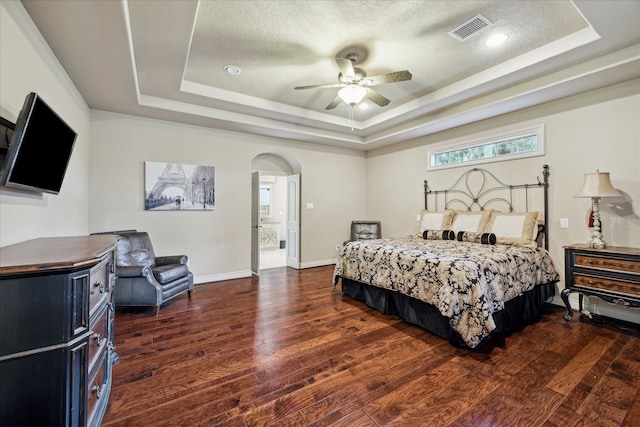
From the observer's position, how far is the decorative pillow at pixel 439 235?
4.16 meters

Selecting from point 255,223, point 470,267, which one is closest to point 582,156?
point 470,267

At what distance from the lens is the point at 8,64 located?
5.94 feet

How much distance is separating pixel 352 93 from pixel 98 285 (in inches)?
112

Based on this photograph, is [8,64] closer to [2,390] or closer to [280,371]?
[2,390]

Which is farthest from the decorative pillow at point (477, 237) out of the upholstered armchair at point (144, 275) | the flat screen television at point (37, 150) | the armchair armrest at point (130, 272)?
the flat screen television at point (37, 150)

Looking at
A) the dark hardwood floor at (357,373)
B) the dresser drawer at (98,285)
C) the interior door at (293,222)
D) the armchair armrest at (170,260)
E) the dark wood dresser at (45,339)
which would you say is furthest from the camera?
the interior door at (293,222)

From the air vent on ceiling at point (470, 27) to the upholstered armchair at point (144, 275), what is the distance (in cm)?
419

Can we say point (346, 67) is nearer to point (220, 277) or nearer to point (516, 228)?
point (516, 228)

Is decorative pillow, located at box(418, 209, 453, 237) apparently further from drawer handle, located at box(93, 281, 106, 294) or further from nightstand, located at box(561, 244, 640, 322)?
drawer handle, located at box(93, 281, 106, 294)

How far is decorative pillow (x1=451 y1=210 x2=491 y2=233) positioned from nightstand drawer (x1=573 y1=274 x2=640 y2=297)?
3.91 feet

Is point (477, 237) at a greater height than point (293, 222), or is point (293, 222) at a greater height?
point (293, 222)

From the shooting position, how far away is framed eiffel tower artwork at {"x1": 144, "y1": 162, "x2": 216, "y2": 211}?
4.30 m

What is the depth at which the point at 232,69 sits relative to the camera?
3.39 metres

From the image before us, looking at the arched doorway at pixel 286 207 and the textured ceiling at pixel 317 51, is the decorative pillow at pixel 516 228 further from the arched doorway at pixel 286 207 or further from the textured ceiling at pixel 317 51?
the arched doorway at pixel 286 207
